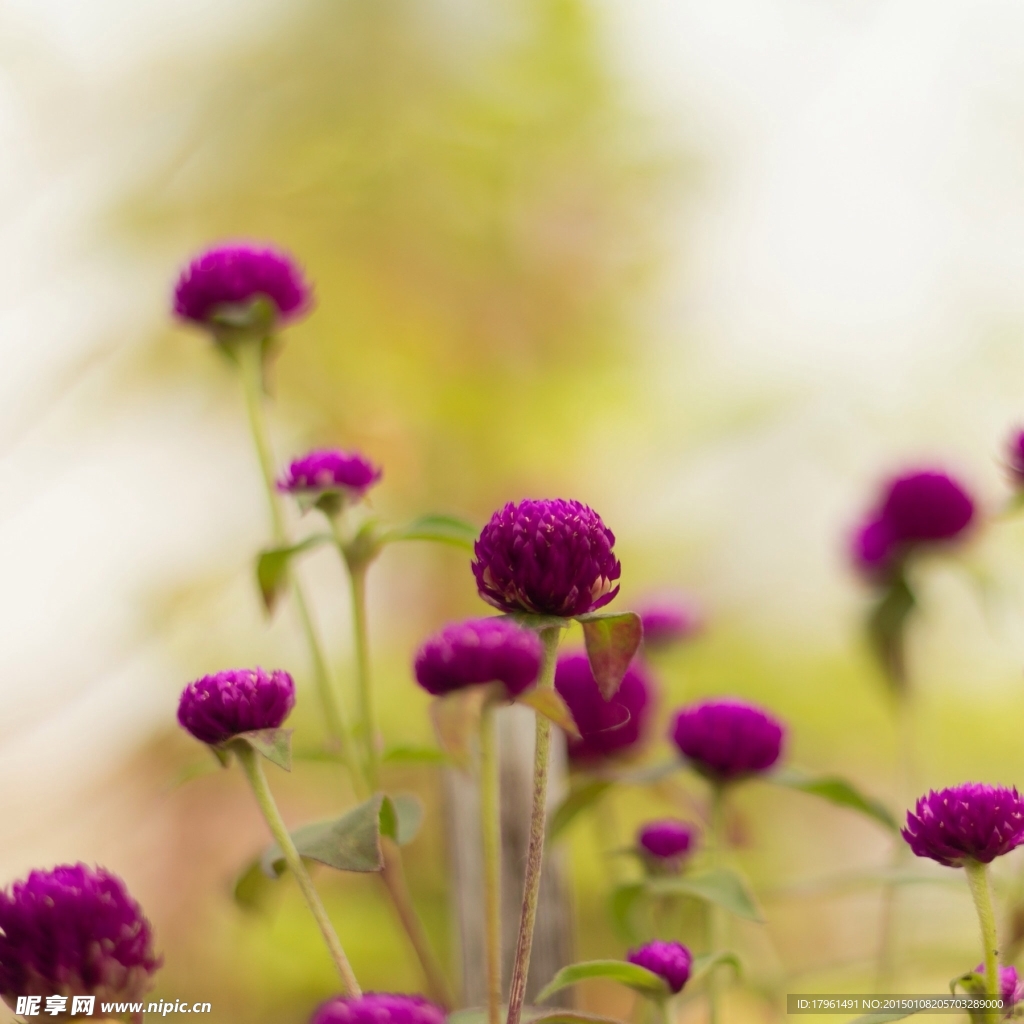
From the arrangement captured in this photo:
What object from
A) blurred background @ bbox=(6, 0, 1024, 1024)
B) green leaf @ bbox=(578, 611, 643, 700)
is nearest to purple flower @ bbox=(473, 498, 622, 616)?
green leaf @ bbox=(578, 611, 643, 700)

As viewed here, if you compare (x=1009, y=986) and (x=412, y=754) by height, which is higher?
(x=412, y=754)

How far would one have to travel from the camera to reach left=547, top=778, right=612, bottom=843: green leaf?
50cm

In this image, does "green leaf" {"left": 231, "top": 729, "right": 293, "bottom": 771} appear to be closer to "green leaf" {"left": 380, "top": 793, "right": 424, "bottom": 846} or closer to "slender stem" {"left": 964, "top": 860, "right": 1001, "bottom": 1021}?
"green leaf" {"left": 380, "top": 793, "right": 424, "bottom": 846}

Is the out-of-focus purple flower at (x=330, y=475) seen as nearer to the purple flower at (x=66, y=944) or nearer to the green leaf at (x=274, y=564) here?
the green leaf at (x=274, y=564)

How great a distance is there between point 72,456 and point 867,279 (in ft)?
7.09

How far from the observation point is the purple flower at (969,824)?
13.5 inches

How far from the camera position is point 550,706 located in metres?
Answer: 0.30

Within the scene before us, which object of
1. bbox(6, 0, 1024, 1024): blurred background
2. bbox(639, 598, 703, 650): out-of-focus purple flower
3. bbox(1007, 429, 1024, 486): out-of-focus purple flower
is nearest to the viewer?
bbox(1007, 429, 1024, 486): out-of-focus purple flower

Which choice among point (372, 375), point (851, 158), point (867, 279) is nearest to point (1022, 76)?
point (851, 158)

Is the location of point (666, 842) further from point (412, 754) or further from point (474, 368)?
point (474, 368)

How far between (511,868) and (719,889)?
223 mm

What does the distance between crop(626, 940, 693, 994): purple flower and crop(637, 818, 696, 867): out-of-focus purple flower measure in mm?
150

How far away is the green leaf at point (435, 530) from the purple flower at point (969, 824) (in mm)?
224

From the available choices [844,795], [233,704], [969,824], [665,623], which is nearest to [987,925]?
[969,824]
